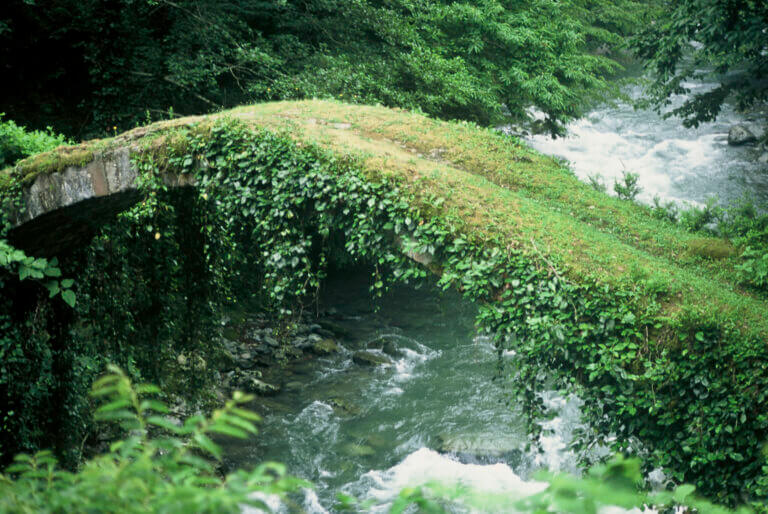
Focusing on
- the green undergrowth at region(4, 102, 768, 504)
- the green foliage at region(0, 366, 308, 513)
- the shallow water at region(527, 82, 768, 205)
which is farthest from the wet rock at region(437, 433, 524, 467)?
the shallow water at region(527, 82, 768, 205)

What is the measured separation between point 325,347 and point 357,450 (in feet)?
10.8

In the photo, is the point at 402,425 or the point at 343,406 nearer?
the point at 402,425

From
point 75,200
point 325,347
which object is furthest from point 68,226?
point 325,347

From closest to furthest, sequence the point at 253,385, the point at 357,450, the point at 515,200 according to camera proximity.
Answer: the point at 515,200 → the point at 357,450 → the point at 253,385

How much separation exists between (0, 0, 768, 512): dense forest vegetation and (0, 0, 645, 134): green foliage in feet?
0.18

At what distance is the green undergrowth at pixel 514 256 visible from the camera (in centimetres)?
386

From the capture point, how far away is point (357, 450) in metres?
7.88

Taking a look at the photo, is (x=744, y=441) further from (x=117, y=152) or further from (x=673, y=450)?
(x=117, y=152)

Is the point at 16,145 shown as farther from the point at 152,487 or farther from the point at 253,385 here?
the point at 152,487

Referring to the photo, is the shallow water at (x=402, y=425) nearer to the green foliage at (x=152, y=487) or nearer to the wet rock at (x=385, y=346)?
the wet rock at (x=385, y=346)

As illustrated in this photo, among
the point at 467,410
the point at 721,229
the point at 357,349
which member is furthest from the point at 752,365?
the point at 357,349

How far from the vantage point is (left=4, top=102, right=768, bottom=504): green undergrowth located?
386 cm

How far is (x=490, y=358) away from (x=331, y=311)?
4.22 m

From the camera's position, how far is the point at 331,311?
12797 mm
